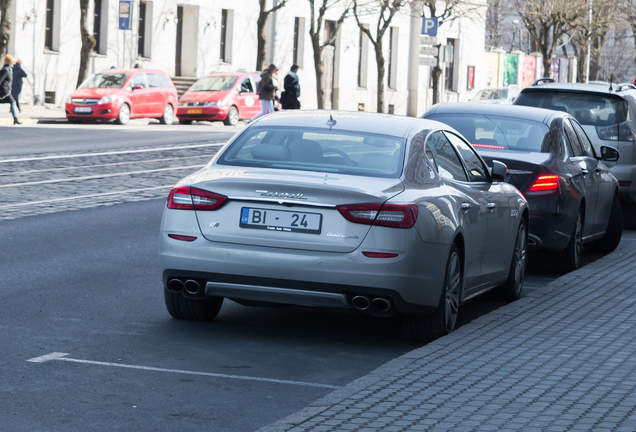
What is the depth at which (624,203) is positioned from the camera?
50.2 ft

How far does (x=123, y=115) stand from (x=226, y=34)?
16943mm

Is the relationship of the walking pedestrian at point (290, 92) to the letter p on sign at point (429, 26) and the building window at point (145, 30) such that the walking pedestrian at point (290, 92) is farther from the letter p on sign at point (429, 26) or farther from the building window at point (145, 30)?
the building window at point (145, 30)

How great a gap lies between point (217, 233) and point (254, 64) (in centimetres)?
4410

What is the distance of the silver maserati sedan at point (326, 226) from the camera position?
6.96 meters

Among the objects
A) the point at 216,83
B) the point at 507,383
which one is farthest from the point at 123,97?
the point at 507,383

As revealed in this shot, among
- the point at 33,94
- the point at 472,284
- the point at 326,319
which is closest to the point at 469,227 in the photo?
the point at 472,284

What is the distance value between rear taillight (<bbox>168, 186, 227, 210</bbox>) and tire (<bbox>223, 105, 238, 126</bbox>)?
29084mm

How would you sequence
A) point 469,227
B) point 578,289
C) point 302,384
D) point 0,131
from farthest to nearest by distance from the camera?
point 0,131 < point 578,289 < point 469,227 < point 302,384

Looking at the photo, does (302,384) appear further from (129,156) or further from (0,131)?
(0,131)

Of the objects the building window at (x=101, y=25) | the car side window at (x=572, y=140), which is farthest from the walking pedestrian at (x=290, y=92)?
the car side window at (x=572, y=140)

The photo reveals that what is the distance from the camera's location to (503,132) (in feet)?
36.3

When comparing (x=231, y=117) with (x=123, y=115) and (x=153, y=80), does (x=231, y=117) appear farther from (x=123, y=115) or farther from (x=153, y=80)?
(x=123, y=115)

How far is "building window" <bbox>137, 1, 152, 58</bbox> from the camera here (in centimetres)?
4494

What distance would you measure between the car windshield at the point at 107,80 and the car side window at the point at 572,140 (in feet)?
76.3
